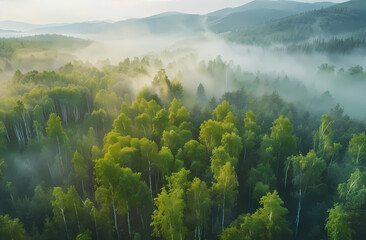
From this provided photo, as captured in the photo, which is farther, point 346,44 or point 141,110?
point 346,44

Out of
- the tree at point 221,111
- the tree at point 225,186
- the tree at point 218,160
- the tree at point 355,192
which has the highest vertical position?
the tree at point 221,111

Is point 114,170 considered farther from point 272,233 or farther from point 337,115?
point 337,115

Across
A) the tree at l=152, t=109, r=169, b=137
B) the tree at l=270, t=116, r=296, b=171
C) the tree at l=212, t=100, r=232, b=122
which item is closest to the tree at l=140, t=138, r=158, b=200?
the tree at l=152, t=109, r=169, b=137

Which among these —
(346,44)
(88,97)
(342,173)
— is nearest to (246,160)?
(342,173)

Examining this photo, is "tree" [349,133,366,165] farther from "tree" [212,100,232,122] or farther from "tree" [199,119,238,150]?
"tree" [212,100,232,122]

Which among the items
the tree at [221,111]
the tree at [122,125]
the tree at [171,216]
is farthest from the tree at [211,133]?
A: the tree at [171,216]

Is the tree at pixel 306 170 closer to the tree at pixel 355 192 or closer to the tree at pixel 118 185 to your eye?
the tree at pixel 355 192

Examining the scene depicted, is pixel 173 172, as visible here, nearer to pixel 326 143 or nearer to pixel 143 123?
pixel 143 123
